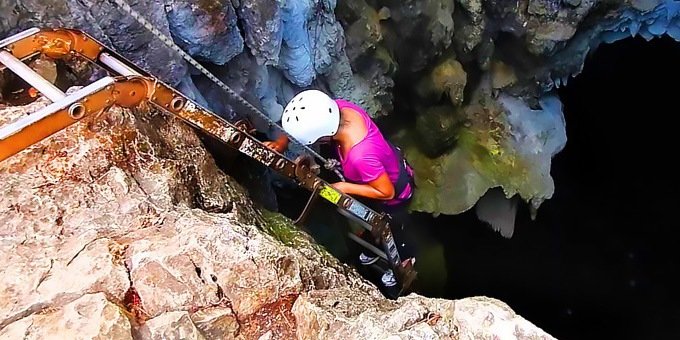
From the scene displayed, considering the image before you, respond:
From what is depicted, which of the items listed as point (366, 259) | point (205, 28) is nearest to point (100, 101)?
point (205, 28)

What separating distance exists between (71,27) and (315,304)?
4.90ft

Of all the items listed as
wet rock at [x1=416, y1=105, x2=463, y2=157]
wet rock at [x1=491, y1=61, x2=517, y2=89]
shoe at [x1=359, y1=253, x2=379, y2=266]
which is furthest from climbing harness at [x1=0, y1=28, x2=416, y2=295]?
wet rock at [x1=491, y1=61, x2=517, y2=89]

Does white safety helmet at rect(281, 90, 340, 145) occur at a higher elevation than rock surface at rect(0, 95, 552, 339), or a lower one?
higher

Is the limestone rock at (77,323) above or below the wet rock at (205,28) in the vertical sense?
below

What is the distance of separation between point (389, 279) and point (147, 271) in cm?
222

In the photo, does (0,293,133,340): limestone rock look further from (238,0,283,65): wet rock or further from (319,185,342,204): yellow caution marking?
(238,0,283,65): wet rock

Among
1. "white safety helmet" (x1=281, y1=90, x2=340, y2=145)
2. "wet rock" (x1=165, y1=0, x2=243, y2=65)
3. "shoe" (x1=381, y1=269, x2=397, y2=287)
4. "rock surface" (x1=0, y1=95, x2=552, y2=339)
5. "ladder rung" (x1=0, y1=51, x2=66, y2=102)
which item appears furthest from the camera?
"shoe" (x1=381, y1=269, x2=397, y2=287)

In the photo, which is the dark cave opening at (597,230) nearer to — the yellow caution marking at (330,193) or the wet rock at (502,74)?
the wet rock at (502,74)

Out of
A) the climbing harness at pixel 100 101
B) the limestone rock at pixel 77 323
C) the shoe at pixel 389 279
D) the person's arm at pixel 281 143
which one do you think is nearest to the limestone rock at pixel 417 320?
the limestone rock at pixel 77 323

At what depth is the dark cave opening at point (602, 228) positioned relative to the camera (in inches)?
211

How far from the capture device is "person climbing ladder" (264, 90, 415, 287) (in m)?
3.05

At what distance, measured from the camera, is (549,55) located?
16.3 ft

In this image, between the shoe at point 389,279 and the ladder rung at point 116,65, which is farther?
the shoe at point 389,279

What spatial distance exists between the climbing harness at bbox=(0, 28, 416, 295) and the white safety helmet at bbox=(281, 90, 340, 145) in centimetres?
21
